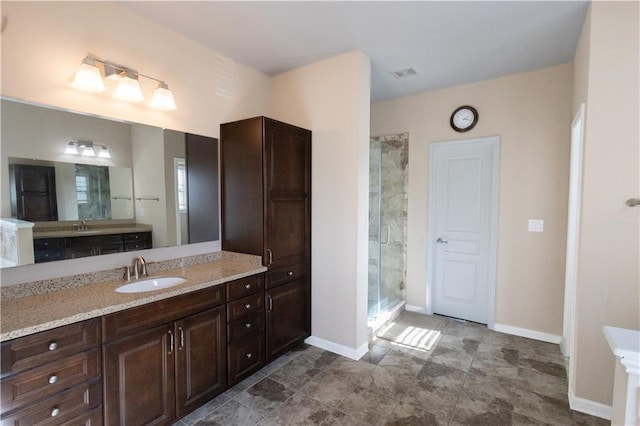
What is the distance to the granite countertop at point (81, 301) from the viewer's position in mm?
1437

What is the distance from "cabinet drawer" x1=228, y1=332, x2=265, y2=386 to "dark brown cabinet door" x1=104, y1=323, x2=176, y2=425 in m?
0.46

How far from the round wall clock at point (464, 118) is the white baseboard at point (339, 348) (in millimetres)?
2587

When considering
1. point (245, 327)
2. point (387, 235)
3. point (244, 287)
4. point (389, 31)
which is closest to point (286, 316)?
point (245, 327)

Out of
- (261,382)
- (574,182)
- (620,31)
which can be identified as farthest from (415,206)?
(261,382)

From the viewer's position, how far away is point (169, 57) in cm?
248

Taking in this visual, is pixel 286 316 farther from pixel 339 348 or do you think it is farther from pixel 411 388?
pixel 411 388

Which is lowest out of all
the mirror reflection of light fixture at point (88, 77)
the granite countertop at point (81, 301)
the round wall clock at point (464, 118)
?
the granite countertop at point (81, 301)

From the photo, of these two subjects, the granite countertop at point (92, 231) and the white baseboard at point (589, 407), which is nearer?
the granite countertop at point (92, 231)

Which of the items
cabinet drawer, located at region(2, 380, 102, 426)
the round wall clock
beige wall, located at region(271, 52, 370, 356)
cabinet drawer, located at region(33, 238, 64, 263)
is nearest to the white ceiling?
beige wall, located at region(271, 52, 370, 356)

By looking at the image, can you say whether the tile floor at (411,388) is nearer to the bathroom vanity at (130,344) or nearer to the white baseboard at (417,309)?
the bathroom vanity at (130,344)

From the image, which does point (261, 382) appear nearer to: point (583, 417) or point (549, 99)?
point (583, 417)

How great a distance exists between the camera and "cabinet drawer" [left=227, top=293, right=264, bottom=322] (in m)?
2.33

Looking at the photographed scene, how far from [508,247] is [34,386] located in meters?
3.88

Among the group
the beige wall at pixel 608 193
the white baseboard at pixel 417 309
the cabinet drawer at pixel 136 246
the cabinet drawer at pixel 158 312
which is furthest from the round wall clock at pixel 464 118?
the cabinet drawer at pixel 136 246
